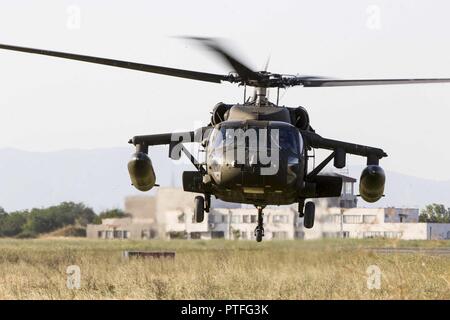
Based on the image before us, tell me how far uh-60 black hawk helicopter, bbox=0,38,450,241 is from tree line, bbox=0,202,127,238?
22.6m

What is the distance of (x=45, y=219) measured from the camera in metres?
50.5

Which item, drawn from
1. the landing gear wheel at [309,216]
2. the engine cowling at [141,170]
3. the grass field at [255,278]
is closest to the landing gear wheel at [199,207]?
the engine cowling at [141,170]

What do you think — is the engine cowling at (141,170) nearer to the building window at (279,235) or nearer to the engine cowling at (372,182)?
the engine cowling at (372,182)

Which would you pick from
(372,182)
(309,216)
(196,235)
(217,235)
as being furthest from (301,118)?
(217,235)

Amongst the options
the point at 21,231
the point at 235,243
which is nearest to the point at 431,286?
the point at 21,231

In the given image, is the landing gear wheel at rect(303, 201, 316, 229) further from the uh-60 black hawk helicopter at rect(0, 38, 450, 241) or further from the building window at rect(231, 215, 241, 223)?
the building window at rect(231, 215, 241, 223)

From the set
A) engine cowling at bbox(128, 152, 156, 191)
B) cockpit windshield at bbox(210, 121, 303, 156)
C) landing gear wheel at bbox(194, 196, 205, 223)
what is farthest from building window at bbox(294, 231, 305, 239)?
cockpit windshield at bbox(210, 121, 303, 156)

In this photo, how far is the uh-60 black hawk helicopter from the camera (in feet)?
65.9

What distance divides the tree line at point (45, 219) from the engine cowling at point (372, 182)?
23.4 m

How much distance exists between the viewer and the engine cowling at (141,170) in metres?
23.2

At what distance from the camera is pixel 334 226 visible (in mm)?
29094

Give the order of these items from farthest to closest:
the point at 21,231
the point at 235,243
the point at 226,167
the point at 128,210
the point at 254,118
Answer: the point at 235,243
the point at 21,231
the point at 128,210
the point at 254,118
the point at 226,167

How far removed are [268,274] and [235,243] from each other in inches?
1465
